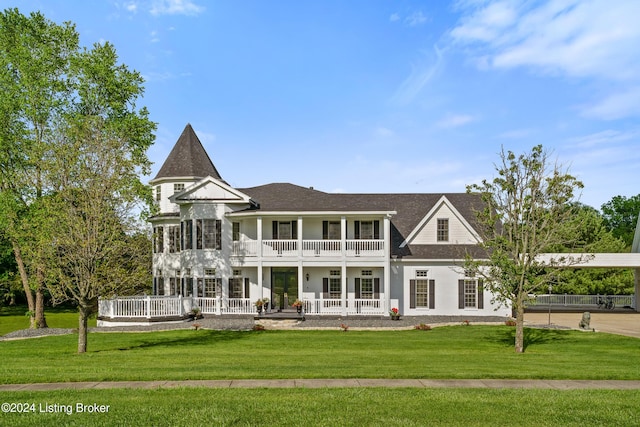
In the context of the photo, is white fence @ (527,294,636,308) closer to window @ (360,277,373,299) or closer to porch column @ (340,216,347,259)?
window @ (360,277,373,299)

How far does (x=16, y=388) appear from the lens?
11.4 meters

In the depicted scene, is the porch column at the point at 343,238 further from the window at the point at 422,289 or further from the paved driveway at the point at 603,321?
the paved driveway at the point at 603,321

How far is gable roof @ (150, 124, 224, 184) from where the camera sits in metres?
33.3

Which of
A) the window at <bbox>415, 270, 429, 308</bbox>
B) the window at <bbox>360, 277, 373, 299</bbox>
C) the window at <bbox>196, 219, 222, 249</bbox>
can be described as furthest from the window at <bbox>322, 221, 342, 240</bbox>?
the window at <bbox>196, 219, 222, 249</bbox>

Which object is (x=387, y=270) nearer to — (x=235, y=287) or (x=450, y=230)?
(x=450, y=230)

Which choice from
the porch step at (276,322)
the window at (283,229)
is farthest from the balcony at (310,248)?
the porch step at (276,322)

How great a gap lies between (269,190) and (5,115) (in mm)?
15724

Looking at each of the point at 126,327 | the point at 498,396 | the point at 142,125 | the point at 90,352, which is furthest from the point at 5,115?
the point at 498,396

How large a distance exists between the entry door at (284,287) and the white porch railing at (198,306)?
1.88m

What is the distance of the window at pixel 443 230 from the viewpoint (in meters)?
31.4

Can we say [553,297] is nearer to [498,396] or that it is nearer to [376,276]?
[376,276]

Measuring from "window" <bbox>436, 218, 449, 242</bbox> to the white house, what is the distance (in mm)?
64

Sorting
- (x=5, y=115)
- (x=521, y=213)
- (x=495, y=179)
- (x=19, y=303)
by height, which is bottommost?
(x=19, y=303)

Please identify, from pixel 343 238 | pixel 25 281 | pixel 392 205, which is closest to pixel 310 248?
pixel 343 238
